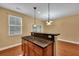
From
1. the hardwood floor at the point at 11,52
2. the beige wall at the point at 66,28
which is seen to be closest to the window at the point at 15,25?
the hardwood floor at the point at 11,52

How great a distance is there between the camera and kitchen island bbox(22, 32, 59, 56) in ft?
5.81

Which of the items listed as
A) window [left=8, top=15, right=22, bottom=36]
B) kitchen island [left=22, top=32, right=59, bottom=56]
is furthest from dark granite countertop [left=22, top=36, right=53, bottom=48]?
window [left=8, top=15, right=22, bottom=36]

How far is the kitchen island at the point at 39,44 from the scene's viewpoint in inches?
69.8

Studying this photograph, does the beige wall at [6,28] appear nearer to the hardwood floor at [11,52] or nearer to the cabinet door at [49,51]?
the hardwood floor at [11,52]

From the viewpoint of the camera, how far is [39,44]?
Answer: 196 cm

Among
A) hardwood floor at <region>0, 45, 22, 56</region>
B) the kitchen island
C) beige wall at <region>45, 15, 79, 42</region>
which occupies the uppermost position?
beige wall at <region>45, 15, 79, 42</region>

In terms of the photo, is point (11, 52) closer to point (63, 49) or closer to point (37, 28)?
point (37, 28)

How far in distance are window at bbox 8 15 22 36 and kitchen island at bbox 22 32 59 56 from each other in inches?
8.8

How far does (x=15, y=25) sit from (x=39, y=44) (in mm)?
693

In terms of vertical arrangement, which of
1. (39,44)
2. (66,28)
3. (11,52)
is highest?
(66,28)

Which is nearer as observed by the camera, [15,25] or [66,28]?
[15,25]

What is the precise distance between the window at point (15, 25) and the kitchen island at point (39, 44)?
223mm

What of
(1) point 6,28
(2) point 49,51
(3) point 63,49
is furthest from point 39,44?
(1) point 6,28

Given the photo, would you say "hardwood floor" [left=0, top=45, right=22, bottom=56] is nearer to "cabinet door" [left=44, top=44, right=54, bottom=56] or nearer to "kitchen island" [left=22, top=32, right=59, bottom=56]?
"kitchen island" [left=22, top=32, right=59, bottom=56]
